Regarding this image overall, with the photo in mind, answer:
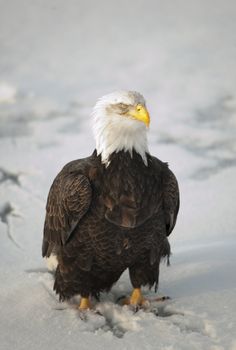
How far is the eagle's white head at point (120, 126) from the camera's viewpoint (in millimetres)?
4410

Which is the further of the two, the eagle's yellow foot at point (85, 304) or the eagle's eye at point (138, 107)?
the eagle's yellow foot at point (85, 304)

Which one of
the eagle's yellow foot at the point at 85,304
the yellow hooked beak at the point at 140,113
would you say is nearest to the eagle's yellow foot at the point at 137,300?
the eagle's yellow foot at the point at 85,304

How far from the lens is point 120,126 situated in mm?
4445

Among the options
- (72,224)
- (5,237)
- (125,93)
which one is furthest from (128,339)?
(5,237)

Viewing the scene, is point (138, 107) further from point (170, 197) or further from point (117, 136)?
point (170, 197)

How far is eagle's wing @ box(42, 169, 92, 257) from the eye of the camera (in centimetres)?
441

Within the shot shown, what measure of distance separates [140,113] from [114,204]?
2.27ft

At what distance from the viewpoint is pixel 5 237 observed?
638 cm

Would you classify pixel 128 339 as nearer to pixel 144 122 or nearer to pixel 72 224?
pixel 72 224

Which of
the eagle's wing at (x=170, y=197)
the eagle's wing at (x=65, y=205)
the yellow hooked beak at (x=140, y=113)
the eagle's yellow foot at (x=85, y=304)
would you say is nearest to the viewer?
the yellow hooked beak at (x=140, y=113)

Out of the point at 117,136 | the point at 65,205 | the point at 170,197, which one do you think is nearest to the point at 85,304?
the point at 65,205

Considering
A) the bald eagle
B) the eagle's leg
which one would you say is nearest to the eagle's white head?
the bald eagle

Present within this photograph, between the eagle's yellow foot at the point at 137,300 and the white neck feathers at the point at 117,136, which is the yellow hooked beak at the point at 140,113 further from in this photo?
the eagle's yellow foot at the point at 137,300

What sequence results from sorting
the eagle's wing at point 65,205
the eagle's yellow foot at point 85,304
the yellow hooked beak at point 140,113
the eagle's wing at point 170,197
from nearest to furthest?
the yellow hooked beak at point 140,113, the eagle's wing at point 65,205, the eagle's wing at point 170,197, the eagle's yellow foot at point 85,304
